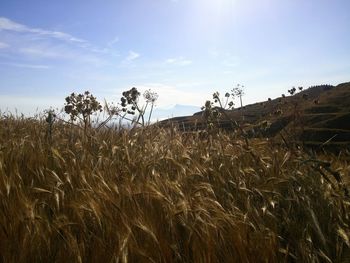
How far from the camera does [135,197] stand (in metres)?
3.71

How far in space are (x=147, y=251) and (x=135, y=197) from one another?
85cm

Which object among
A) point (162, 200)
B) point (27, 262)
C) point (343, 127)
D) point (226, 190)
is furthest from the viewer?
point (343, 127)

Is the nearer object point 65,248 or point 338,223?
point 65,248

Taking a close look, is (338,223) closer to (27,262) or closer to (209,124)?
(27,262)

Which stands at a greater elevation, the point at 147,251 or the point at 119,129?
the point at 119,129

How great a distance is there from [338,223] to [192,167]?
7.44 ft

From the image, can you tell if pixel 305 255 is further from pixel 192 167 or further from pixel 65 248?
pixel 192 167

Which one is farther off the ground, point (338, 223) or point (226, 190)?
point (226, 190)

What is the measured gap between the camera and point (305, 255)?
303 centimetres

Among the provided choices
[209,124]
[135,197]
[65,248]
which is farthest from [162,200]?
[209,124]

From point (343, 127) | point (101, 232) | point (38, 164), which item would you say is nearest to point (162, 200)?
point (101, 232)

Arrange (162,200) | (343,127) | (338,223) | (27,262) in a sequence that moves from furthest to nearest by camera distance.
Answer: (343,127), (338,223), (162,200), (27,262)

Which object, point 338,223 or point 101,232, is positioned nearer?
point 101,232

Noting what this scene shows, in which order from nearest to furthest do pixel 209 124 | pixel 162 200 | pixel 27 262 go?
pixel 27 262 < pixel 162 200 < pixel 209 124
